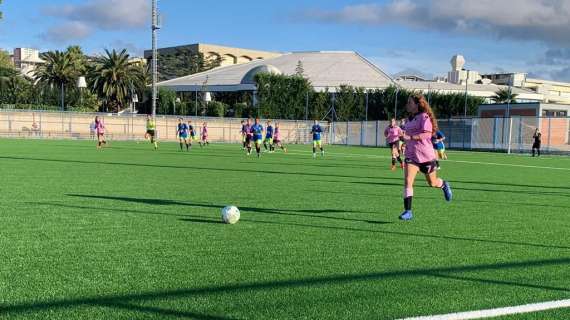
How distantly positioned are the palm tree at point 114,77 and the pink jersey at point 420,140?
71.1 meters

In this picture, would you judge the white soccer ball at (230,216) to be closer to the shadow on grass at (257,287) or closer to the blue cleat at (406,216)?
the blue cleat at (406,216)

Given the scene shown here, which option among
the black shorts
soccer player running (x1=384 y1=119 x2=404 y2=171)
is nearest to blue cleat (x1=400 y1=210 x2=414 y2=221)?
the black shorts

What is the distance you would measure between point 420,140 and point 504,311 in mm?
4872

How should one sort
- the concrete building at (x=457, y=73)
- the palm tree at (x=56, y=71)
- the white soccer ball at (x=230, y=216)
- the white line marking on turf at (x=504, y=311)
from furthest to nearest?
the concrete building at (x=457, y=73), the palm tree at (x=56, y=71), the white soccer ball at (x=230, y=216), the white line marking on turf at (x=504, y=311)

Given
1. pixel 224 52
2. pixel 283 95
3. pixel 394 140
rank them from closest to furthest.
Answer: pixel 394 140 → pixel 283 95 → pixel 224 52

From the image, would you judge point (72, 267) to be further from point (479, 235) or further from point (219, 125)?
point (219, 125)

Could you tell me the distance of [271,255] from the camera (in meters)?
6.26

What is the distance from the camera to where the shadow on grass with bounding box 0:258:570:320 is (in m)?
4.36

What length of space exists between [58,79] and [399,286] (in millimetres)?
81055

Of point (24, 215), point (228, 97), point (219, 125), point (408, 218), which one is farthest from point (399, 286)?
point (228, 97)

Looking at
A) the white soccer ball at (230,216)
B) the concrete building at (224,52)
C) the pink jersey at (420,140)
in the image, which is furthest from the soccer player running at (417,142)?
the concrete building at (224,52)

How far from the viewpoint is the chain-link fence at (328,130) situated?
147ft

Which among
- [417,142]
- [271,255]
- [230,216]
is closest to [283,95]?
[417,142]

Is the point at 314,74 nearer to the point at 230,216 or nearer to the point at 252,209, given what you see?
the point at 252,209
